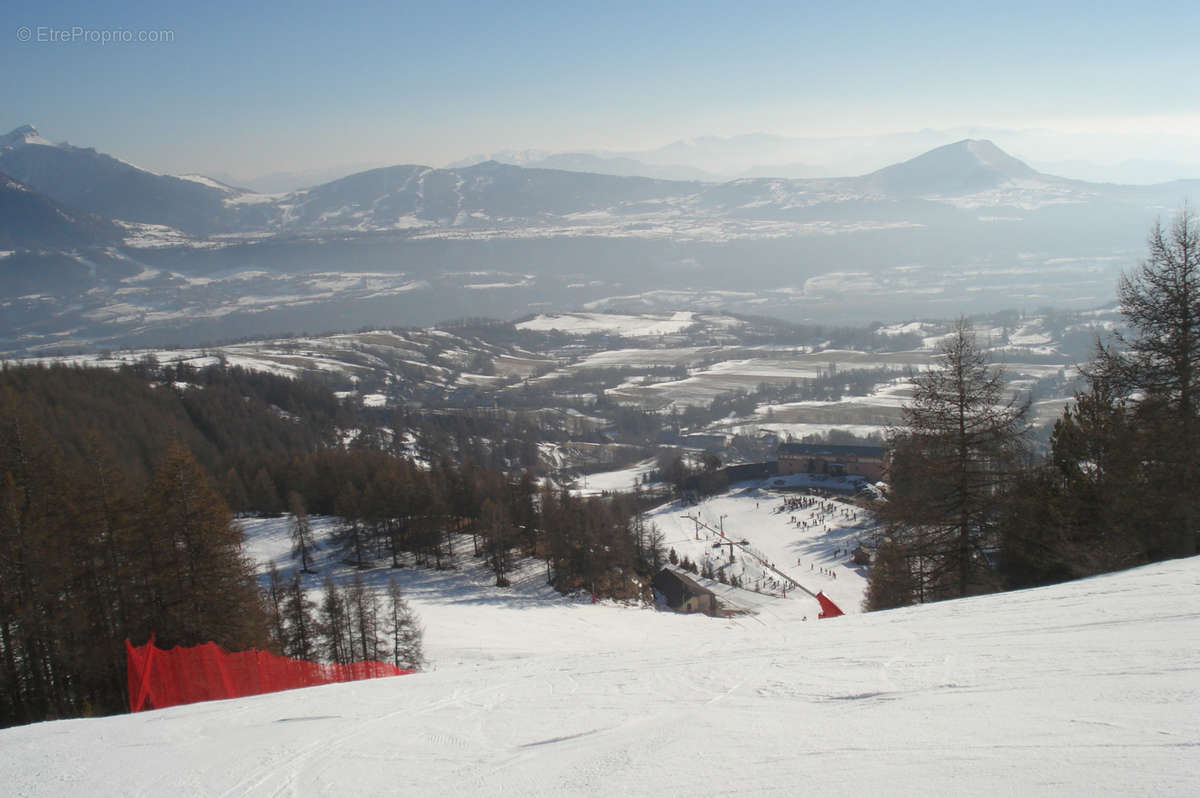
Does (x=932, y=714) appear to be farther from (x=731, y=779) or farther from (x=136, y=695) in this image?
(x=136, y=695)

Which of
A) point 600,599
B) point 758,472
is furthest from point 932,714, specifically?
point 758,472

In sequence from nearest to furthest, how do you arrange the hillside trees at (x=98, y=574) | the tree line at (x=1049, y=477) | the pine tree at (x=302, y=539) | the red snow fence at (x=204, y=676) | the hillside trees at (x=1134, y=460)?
the hillside trees at (x=1134, y=460) < the tree line at (x=1049, y=477) < the red snow fence at (x=204, y=676) < the hillside trees at (x=98, y=574) < the pine tree at (x=302, y=539)

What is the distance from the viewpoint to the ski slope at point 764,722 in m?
4.56

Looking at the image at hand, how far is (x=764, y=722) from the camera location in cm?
599

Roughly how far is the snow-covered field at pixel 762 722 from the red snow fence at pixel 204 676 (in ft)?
15.7

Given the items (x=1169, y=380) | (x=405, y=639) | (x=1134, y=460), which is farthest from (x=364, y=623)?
(x=1169, y=380)

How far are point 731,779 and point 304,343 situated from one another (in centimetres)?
18344

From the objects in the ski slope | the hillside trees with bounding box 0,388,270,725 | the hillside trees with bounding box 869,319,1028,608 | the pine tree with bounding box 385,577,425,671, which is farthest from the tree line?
the hillside trees with bounding box 0,388,270,725

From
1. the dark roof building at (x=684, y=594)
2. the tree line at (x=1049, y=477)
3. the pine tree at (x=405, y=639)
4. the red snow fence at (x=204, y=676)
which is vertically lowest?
the dark roof building at (x=684, y=594)

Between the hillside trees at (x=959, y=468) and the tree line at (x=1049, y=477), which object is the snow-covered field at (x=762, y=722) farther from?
the hillside trees at (x=959, y=468)

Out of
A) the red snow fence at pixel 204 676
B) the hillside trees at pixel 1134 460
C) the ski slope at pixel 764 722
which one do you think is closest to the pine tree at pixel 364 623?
the red snow fence at pixel 204 676

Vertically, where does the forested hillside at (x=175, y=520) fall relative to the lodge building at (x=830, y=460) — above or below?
above

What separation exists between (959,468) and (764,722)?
10084 mm

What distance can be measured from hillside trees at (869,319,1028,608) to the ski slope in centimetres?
397
